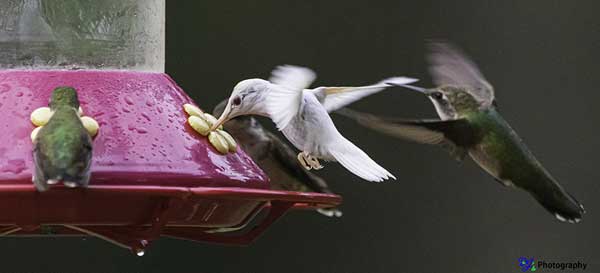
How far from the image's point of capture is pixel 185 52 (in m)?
7.95

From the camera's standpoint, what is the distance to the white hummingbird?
460cm

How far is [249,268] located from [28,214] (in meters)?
3.98

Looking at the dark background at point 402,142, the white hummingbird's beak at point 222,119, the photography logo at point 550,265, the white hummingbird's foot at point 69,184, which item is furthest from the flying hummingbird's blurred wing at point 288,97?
the photography logo at point 550,265

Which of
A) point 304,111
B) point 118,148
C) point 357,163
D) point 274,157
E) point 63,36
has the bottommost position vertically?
point 274,157

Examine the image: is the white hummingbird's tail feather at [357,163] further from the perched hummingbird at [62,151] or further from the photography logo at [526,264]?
the photography logo at [526,264]

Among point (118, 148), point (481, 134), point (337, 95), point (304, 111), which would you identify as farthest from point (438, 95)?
point (118, 148)

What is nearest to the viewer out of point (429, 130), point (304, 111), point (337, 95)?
point (429, 130)

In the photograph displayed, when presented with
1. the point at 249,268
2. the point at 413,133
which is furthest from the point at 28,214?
the point at 249,268

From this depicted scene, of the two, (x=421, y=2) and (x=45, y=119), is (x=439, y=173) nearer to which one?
(x=421, y=2)

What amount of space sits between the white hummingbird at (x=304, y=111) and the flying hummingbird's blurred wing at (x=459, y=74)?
0.35 feet

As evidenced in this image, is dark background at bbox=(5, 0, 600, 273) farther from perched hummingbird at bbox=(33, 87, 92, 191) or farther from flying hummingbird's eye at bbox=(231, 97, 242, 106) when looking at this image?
perched hummingbird at bbox=(33, 87, 92, 191)

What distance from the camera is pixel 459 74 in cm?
477

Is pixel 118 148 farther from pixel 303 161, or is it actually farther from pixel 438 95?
pixel 438 95

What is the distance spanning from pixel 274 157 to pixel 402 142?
3.28 meters
